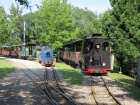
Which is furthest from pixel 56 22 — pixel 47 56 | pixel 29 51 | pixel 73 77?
pixel 73 77

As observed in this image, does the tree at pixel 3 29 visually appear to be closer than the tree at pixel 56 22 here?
No

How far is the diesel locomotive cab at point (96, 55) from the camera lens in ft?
83.6

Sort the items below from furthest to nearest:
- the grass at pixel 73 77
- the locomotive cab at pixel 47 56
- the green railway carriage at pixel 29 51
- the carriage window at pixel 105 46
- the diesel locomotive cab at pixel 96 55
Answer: the green railway carriage at pixel 29 51 → the locomotive cab at pixel 47 56 → the carriage window at pixel 105 46 → the diesel locomotive cab at pixel 96 55 → the grass at pixel 73 77

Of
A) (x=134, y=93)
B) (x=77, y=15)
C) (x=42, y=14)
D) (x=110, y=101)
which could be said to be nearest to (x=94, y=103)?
(x=110, y=101)

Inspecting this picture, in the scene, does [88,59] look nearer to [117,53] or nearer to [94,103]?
[117,53]

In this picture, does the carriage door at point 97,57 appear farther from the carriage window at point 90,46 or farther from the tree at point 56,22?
the tree at point 56,22

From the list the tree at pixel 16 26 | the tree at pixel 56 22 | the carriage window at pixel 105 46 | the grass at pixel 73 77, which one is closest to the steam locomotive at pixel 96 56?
the carriage window at pixel 105 46

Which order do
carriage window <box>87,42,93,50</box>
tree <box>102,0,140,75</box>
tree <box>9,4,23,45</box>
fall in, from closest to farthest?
carriage window <box>87,42,93,50</box>
tree <box>102,0,140,75</box>
tree <box>9,4,23,45</box>

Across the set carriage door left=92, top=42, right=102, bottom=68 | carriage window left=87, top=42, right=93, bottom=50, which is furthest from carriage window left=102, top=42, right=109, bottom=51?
carriage window left=87, top=42, right=93, bottom=50

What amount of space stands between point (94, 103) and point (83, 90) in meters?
4.07

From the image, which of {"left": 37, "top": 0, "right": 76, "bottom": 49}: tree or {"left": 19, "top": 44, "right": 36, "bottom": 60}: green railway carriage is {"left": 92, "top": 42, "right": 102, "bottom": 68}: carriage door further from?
{"left": 19, "top": 44, "right": 36, "bottom": 60}: green railway carriage

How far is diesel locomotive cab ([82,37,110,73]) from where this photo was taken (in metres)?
25.5

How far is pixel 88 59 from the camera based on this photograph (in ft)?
83.6

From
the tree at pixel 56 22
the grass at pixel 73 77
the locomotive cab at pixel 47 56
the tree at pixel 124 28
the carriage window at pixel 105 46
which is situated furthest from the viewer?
the tree at pixel 56 22
